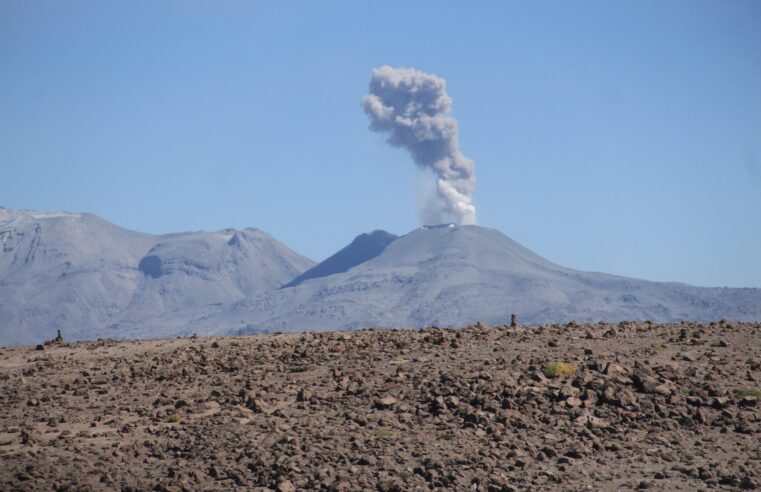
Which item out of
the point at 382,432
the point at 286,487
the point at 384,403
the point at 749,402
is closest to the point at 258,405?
the point at 384,403

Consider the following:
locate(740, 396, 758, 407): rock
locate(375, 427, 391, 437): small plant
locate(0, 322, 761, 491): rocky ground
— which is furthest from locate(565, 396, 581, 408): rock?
locate(375, 427, 391, 437): small plant

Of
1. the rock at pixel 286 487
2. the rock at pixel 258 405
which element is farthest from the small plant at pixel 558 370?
the rock at pixel 286 487

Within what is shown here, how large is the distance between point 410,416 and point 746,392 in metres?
8.14

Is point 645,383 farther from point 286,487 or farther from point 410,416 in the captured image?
point 286,487

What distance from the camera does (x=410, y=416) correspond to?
24.8 m

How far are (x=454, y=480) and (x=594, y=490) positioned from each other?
2730mm

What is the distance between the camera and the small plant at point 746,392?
2566 cm

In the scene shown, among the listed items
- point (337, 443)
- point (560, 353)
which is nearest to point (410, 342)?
point (560, 353)

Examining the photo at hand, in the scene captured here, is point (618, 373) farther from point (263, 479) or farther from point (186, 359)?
point (186, 359)

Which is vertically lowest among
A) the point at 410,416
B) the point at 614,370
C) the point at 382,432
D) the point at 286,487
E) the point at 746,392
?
the point at 286,487

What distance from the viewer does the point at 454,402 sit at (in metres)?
25.2

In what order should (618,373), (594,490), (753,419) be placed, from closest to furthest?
(594,490), (753,419), (618,373)

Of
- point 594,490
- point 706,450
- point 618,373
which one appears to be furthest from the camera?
point 618,373

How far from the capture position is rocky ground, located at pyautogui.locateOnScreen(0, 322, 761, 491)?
72.3 feet
